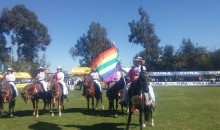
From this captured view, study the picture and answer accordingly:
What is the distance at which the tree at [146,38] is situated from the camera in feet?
286

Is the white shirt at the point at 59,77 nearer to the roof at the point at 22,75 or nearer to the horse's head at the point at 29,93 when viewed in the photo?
the horse's head at the point at 29,93

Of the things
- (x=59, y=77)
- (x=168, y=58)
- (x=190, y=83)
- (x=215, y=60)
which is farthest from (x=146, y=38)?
(x=59, y=77)

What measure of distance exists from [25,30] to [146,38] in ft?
104

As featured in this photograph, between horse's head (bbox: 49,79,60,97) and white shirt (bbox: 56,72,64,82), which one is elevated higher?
white shirt (bbox: 56,72,64,82)

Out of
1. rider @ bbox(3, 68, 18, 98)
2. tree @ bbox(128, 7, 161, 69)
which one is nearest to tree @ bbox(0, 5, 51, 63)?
tree @ bbox(128, 7, 161, 69)

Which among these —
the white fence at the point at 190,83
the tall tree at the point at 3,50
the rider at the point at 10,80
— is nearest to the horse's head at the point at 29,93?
the rider at the point at 10,80

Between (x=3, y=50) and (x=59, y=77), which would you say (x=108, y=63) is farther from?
(x=3, y=50)

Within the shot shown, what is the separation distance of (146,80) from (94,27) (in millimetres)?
96727

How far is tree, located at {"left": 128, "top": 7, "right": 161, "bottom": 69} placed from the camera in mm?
87062

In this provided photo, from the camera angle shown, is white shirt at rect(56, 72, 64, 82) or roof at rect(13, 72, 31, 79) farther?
roof at rect(13, 72, 31, 79)

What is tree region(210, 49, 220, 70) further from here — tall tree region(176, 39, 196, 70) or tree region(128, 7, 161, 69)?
tree region(128, 7, 161, 69)

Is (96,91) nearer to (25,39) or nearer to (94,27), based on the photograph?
(25,39)

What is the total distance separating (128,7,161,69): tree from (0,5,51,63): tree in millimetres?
22935

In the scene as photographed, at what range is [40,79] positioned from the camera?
21516 millimetres
